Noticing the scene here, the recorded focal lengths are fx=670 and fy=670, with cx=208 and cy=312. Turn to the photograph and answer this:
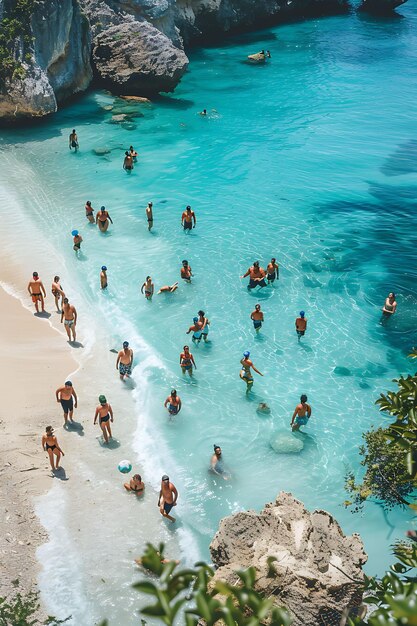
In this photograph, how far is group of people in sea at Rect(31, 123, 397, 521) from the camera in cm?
1573

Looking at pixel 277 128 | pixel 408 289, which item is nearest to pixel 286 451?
pixel 408 289

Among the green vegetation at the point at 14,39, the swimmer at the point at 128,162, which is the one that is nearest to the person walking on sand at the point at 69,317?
the swimmer at the point at 128,162

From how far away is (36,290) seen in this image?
21734 mm

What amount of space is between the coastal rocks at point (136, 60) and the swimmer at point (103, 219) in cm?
1692

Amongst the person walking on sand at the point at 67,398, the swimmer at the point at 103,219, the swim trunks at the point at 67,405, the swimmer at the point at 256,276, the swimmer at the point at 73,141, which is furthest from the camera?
the swimmer at the point at 73,141

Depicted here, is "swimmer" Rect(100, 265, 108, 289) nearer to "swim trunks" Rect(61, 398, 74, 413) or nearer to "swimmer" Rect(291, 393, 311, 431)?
"swim trunks" Rect(61, 398, 74, 413)

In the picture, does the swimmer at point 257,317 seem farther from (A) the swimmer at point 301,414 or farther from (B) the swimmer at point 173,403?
(B) the swimmer at point 173,403

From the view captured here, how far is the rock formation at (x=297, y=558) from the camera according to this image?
450 inches

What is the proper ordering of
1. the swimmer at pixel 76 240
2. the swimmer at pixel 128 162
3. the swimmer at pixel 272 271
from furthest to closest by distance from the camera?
the swimmer at pixel 128 162 → the swimmer at pixel 76 240 → the swimmer at pixel 272 271

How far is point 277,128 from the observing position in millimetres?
38812

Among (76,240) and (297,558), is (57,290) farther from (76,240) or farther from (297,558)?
(297,558)

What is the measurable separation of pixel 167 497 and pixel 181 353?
21.5 ft

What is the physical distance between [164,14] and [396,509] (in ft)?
125

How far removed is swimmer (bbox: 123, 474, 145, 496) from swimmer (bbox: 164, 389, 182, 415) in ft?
8.88
